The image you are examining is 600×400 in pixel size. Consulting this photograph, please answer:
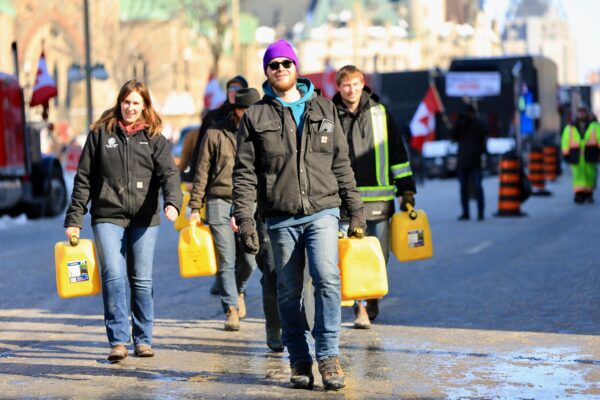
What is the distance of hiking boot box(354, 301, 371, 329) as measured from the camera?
413 inches

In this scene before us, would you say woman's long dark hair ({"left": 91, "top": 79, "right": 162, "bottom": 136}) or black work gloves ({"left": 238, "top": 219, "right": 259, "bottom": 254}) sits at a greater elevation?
woman's long dark hair ({"left": 91, "top": 79, "right": 162, "bottom": 136})

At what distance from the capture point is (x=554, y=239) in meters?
18.9

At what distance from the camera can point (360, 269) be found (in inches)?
320

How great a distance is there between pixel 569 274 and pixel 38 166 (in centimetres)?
1417

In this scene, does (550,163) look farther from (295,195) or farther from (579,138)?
(295,195)

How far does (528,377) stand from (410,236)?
251 centimetres

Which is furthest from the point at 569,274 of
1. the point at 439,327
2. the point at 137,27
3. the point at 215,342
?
the point at 137,27

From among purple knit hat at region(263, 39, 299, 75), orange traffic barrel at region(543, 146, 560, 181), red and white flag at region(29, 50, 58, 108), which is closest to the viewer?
purple knit hat at region(263, 39, 299, 75)

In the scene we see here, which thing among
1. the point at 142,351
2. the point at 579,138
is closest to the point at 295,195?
the point at 142,351

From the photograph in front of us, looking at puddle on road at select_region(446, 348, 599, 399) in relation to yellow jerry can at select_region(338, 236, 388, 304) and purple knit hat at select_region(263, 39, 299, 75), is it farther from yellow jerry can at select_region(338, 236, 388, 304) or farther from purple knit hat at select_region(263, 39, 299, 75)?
purple knit hat at select_region(263, 39, 299, 75)

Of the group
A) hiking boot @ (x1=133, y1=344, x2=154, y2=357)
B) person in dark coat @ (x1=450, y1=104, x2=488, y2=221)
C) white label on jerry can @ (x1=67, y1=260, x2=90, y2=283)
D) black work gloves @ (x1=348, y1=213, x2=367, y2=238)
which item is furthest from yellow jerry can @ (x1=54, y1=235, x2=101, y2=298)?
person in dark coat @ (x1=450, y1=104, x2=488, y2=221)

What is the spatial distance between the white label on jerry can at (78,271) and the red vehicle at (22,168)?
15827mm

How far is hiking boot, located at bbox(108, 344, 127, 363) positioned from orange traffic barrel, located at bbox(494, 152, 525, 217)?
1537cm

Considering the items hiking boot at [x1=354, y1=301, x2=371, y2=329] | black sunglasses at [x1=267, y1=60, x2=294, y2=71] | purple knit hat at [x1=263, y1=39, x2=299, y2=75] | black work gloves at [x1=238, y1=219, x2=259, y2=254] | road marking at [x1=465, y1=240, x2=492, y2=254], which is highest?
purple knit hat at [x1=263, y1=39, x2=299, y2=75]
